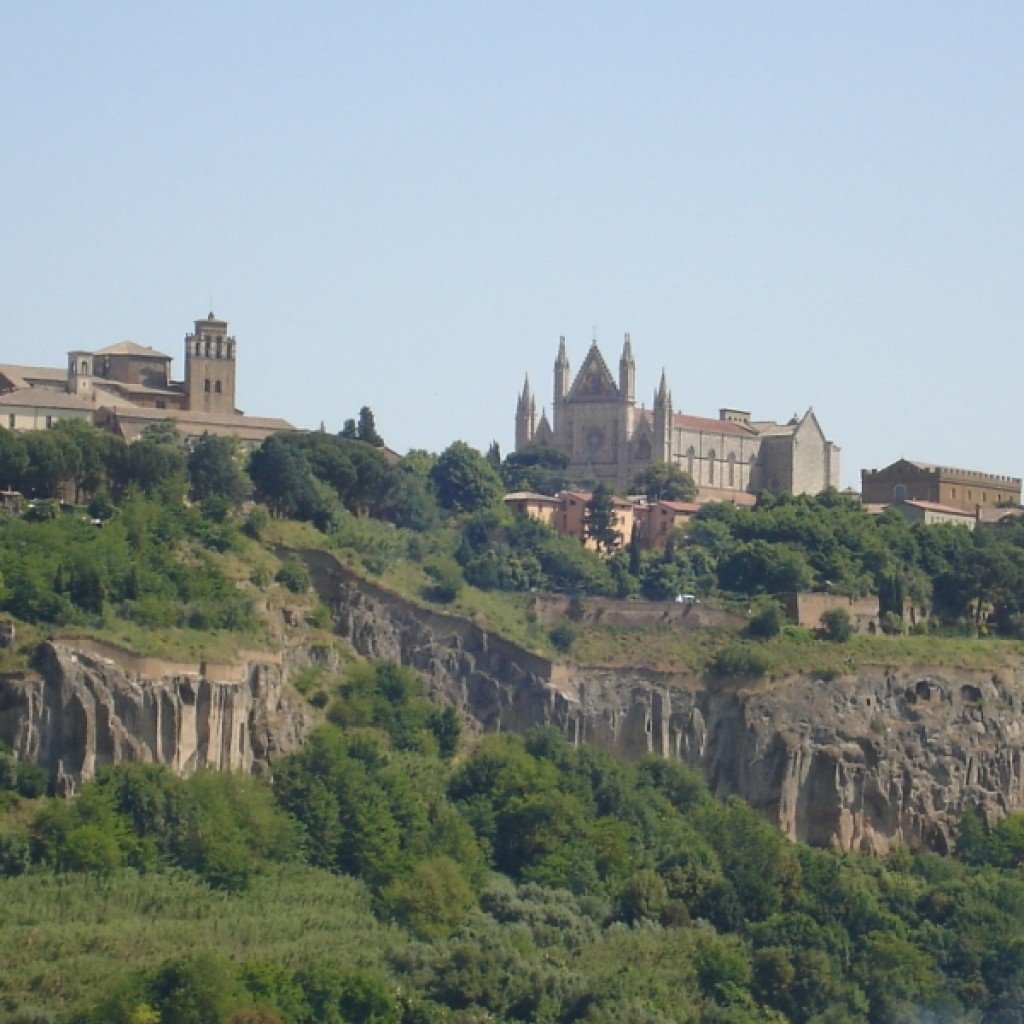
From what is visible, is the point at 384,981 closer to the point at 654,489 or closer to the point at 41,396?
the point at 41,396

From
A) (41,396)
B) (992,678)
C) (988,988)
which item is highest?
(41,396)

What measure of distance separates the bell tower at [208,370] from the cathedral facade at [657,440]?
61.3 feet

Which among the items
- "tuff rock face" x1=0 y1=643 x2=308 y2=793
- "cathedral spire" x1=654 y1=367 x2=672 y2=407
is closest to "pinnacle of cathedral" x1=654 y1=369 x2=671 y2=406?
"cathedral spire" x1=654 y1=367 x2=672 y2=407

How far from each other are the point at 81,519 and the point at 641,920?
1714 cm

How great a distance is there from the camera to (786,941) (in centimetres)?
7131

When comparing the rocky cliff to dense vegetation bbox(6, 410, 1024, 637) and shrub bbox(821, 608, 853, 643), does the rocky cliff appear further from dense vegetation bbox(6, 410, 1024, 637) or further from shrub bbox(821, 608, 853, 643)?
dense vegetation bbox(6, 410, 1024, 637)

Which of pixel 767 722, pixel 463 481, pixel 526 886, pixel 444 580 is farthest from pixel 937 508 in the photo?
pixel 526 886

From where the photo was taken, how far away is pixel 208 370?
321ft

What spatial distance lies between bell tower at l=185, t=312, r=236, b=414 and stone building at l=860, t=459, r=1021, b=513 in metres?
25.5

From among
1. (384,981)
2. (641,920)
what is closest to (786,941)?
(641,920)

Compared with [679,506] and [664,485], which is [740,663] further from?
[664,485]

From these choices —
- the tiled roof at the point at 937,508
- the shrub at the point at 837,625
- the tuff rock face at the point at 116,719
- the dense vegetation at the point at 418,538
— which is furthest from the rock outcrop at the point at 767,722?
the tiled roof at the point at 937,508

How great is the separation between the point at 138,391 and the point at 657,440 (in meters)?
23.1

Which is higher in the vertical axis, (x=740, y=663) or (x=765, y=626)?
(x=765, y=626)
